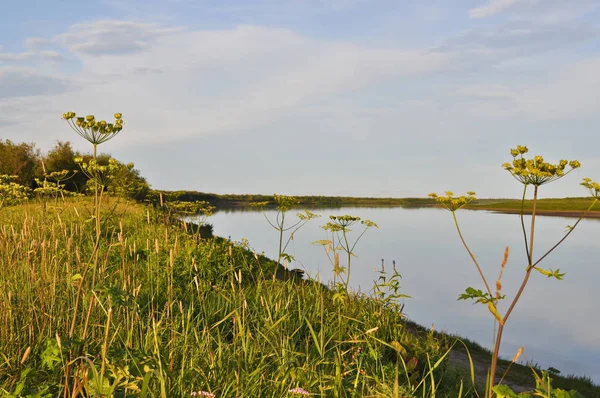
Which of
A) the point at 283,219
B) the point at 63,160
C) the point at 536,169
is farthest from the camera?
the point at 63,160

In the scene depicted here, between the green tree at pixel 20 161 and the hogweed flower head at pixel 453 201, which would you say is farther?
the green tree at pixel 20 161

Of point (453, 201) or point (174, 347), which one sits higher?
point (453, 201)

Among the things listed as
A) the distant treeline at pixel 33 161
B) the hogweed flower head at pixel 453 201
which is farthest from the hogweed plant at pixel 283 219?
the distant treeline at pixel 33 161

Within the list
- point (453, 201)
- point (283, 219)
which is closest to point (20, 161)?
point (283, 219)

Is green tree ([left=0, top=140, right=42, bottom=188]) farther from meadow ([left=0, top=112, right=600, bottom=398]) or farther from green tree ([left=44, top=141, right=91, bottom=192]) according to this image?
meadow ([left=0, top=112, right=600, bottom=398])

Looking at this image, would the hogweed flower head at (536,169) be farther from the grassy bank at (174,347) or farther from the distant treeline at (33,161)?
the distant treeline at (33,161)

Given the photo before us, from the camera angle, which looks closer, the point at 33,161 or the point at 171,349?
the point at 171,349

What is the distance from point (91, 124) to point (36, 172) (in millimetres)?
34735

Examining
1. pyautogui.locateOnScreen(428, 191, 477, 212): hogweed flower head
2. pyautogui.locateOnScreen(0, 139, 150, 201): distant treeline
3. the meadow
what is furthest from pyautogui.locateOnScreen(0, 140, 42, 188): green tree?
pyautogui.locateOnScreen(428, 191, 477, 212): hogweed flower head

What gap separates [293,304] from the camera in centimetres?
639

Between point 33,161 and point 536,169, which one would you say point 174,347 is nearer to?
point 536,169

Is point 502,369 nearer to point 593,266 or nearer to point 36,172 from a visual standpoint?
point 36,172

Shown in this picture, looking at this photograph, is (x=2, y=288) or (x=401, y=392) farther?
(x=2, y=288)

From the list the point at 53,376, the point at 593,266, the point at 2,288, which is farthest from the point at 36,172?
the point at 593,266
